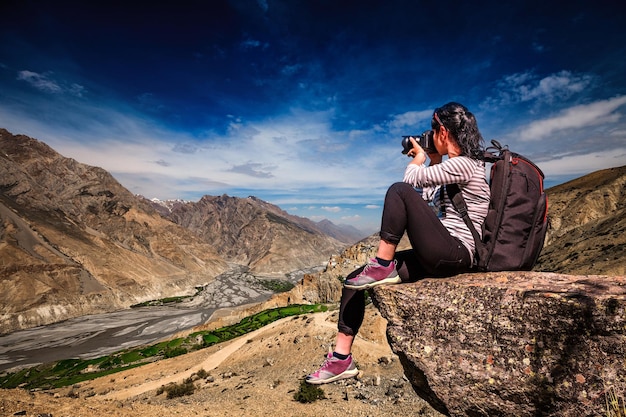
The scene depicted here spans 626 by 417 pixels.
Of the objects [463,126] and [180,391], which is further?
[180,391]

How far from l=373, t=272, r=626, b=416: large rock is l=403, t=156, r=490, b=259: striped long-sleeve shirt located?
0.64 metres

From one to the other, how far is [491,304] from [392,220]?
4.51 ft

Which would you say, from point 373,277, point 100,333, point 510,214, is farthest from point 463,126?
point 100,333

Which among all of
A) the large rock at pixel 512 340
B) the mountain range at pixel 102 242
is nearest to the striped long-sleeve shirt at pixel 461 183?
the large rock at pixel 512 340

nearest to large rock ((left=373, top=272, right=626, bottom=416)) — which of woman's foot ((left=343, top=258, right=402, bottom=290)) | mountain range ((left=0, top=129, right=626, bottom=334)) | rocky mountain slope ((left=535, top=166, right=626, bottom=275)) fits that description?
woman's foot ((left=343, top=258, right=402, bottom=290))

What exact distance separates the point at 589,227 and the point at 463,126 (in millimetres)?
40098

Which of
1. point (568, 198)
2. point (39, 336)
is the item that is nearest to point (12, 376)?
point (39, 336)

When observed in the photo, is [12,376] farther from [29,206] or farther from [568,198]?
[29,206]

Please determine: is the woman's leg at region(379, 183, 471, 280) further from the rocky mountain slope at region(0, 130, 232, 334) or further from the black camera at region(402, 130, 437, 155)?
the rocky mountain slope at region(0, 130, 232, 334)

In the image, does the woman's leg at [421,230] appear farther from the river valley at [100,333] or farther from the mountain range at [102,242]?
the river valley at [100,333]

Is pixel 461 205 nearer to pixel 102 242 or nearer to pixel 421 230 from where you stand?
pixel 421 230

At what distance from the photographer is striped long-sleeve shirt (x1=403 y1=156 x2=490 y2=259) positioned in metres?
3.49

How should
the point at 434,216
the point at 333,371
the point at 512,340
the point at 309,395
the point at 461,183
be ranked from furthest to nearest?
the point at 309,395
the point at 333,371
the point at 461,183
the point at 434,216
the point at 512,340

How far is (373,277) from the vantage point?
3791 mm
